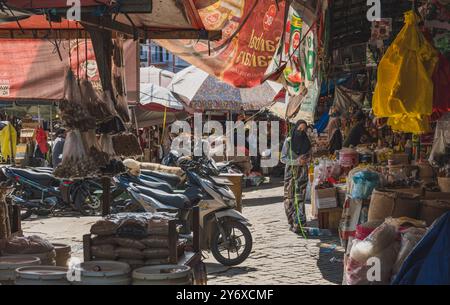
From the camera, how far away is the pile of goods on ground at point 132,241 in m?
4.65

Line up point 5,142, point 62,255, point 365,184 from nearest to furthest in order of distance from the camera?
1. point 62,255
2. point 365,184
3. point 5,142

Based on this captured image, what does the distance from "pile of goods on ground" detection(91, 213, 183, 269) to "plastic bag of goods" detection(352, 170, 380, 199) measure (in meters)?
3.48

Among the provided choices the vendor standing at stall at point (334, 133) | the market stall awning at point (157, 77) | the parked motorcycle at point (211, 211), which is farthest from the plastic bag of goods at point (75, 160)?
the market stall awning at point (157, 77)

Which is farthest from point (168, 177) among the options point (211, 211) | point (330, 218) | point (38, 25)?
point (38, 25)

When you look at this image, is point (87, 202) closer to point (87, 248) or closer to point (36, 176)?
point (36, 176)

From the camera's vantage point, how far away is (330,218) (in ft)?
36.7

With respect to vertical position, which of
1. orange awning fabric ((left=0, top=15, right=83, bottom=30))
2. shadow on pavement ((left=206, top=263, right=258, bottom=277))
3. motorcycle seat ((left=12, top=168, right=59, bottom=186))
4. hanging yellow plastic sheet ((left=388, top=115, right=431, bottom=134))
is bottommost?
shadow on pavement ((left=206, top=263, right=258, bottom=277))

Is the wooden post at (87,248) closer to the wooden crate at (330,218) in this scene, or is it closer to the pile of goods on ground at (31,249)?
the pile of goods on ground at (31,249)

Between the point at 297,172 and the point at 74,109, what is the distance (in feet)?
22.6

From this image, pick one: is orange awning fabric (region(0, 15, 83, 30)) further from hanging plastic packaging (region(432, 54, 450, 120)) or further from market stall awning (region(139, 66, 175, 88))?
market stall awning (region(139, 66, 175, 88))

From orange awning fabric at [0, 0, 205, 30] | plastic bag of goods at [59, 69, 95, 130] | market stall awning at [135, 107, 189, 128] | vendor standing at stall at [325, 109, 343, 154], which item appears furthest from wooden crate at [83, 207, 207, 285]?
market stall awning at [135, 107, 189, 128]

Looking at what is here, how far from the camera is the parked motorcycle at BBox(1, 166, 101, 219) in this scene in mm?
13914

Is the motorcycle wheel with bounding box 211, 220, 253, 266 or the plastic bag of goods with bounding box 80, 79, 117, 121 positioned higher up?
the plastic bag of goods with bounding box 80, 79, 117, 121

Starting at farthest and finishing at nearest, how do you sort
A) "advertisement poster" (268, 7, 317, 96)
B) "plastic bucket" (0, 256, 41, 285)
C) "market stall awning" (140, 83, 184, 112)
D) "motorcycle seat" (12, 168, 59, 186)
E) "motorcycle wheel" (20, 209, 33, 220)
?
"market stall awning" (140, 83, 184, 112)
"motorcycle seat" (12, 168, 59, 186)
"motorcycle wheel" (20, 209, 33, 220)
"advertisement poster" (268, 7, 317, 96)
"plastic bucket" (0, 256, 41, 285)
